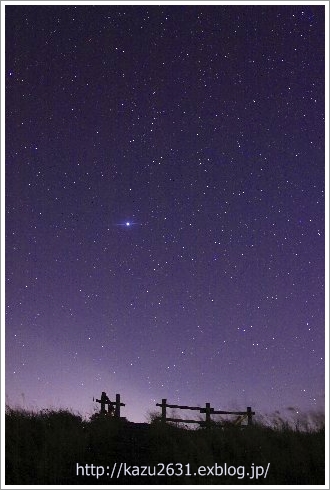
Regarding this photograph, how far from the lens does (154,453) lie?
11.4 m

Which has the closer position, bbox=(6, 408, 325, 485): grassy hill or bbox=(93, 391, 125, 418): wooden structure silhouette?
bbox=(6, 408, 325, 485): grassy hill

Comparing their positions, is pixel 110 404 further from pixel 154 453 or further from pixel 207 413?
pixel 154 453

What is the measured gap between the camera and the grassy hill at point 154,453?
982 centimetres

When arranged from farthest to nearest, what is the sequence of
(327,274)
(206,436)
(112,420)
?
1. (112,420)
2. (206,436)
3. (327,274)

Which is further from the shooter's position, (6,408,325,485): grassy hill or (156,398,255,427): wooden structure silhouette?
(156,398,255,427): wooden structure silhouette

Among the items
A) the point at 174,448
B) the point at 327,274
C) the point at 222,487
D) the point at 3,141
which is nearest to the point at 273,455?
the point at 174,448

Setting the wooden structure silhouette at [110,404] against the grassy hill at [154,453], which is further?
the wooden structure silhouette at [110,404]

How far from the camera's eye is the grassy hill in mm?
9820

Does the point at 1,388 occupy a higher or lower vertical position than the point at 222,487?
higher

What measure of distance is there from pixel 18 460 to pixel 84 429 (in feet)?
12.4

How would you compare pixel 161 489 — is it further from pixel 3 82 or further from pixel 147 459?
pixel 3 82

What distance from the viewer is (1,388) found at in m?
8.75

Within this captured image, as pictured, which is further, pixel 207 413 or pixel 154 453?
pixel 207 413

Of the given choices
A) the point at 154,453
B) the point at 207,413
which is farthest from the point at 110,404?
the point at 154,453
